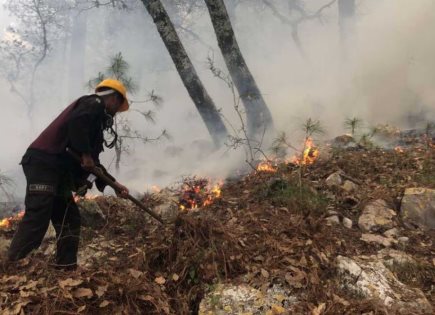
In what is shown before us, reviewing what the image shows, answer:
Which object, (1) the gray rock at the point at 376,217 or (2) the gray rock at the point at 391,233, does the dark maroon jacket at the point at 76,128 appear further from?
(2) the gray rock at the point at 391,233

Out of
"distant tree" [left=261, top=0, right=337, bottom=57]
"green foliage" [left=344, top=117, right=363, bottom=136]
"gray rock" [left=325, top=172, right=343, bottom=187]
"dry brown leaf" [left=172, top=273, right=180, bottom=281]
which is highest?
"distant tree" [left=261, top=0, right=337, bottom=57]

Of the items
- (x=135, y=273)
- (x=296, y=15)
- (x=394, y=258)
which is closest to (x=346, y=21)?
(x=296, y=15)

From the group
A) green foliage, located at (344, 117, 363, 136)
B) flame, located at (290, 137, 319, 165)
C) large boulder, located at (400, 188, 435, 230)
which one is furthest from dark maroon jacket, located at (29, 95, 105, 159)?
green foliage, located at (344, 117, 363, 136)

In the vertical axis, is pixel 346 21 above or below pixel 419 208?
above

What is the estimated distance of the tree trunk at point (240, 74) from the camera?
824cm

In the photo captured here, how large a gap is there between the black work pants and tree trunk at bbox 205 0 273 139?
4.73 metres

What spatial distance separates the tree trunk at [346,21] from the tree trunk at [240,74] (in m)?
6.52

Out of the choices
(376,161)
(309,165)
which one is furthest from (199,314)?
(376,161)

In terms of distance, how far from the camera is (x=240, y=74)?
8.46m

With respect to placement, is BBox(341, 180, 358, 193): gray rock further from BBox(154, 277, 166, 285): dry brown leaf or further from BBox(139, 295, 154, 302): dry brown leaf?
BBox(139, 295, 154, 302): dry brown leaf

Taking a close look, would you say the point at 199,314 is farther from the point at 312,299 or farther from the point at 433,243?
the point at 433,243

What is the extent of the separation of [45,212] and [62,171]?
18.0 inches

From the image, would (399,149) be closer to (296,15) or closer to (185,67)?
(185,67)

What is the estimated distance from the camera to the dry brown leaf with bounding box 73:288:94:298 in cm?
302
